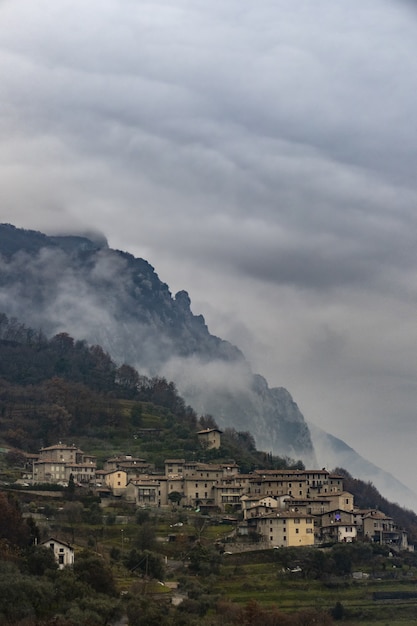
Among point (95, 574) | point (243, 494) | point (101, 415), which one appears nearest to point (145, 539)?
point (95, 574)

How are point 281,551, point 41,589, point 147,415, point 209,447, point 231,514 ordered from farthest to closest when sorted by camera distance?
point 147,415, point 209,447, point 231,514, point 281,551, point 41,589

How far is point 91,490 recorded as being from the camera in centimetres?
9106

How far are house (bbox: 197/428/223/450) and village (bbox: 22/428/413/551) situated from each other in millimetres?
6517

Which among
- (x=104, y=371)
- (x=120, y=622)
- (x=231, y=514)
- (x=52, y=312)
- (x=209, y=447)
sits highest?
(x=52, y=312)

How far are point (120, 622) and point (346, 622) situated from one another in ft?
59.4

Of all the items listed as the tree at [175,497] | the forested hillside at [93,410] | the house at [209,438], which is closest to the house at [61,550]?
the tree at [175,497]

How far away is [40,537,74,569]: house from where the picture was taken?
211ft

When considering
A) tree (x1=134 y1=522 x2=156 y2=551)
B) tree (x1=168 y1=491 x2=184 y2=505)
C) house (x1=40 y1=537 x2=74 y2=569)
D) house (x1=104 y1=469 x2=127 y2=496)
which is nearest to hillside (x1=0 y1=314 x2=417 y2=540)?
house (x1=104 y1=469 x2=127 y2=496)

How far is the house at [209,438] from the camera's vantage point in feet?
351

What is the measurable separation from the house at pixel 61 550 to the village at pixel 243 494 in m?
18.6

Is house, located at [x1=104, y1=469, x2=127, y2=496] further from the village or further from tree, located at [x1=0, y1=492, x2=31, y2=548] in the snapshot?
tree, located at [x1=0, y1=492, x2=31, y2=548]

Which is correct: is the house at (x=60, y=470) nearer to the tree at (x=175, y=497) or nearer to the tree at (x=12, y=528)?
the tree at (x=175, y=497)

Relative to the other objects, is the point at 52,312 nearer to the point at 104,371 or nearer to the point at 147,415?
the point at 104,371

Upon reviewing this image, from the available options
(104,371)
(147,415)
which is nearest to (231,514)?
(147,415)
